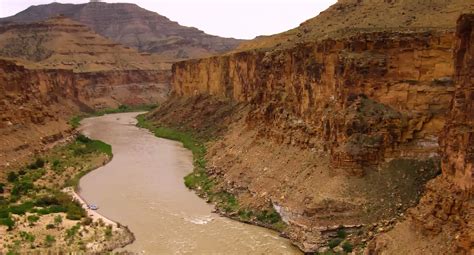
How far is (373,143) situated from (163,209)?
550 inches

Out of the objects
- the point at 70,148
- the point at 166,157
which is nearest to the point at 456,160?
the point at 166,157

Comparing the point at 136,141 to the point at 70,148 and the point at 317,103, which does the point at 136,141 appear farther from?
the point at 317,103

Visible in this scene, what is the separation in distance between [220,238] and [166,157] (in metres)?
25.8

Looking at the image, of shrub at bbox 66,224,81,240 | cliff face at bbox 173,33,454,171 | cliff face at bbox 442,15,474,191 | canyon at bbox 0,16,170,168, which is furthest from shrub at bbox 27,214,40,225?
cliff face at bbox 442,15,474,191

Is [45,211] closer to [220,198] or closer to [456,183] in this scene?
[220,198]

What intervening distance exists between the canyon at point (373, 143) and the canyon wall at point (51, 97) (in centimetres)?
1873

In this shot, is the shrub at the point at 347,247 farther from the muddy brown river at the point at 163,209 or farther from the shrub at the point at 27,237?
the shrub at the point at 27,237

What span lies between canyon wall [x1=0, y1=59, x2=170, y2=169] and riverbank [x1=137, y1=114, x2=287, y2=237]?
1407 centimetres

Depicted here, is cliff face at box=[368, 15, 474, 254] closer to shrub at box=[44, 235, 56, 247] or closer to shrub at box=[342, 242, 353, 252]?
shrub at box=[342, 242, 353, 252]

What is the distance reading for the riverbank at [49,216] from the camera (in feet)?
84.0

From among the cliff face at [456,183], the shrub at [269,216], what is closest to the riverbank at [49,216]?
the shrub at [269,216]

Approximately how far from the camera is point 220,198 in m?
34.3

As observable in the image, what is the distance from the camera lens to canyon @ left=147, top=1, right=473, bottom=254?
1881cm

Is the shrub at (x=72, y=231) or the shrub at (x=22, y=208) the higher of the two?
the shrub at (x=22, y=208)
